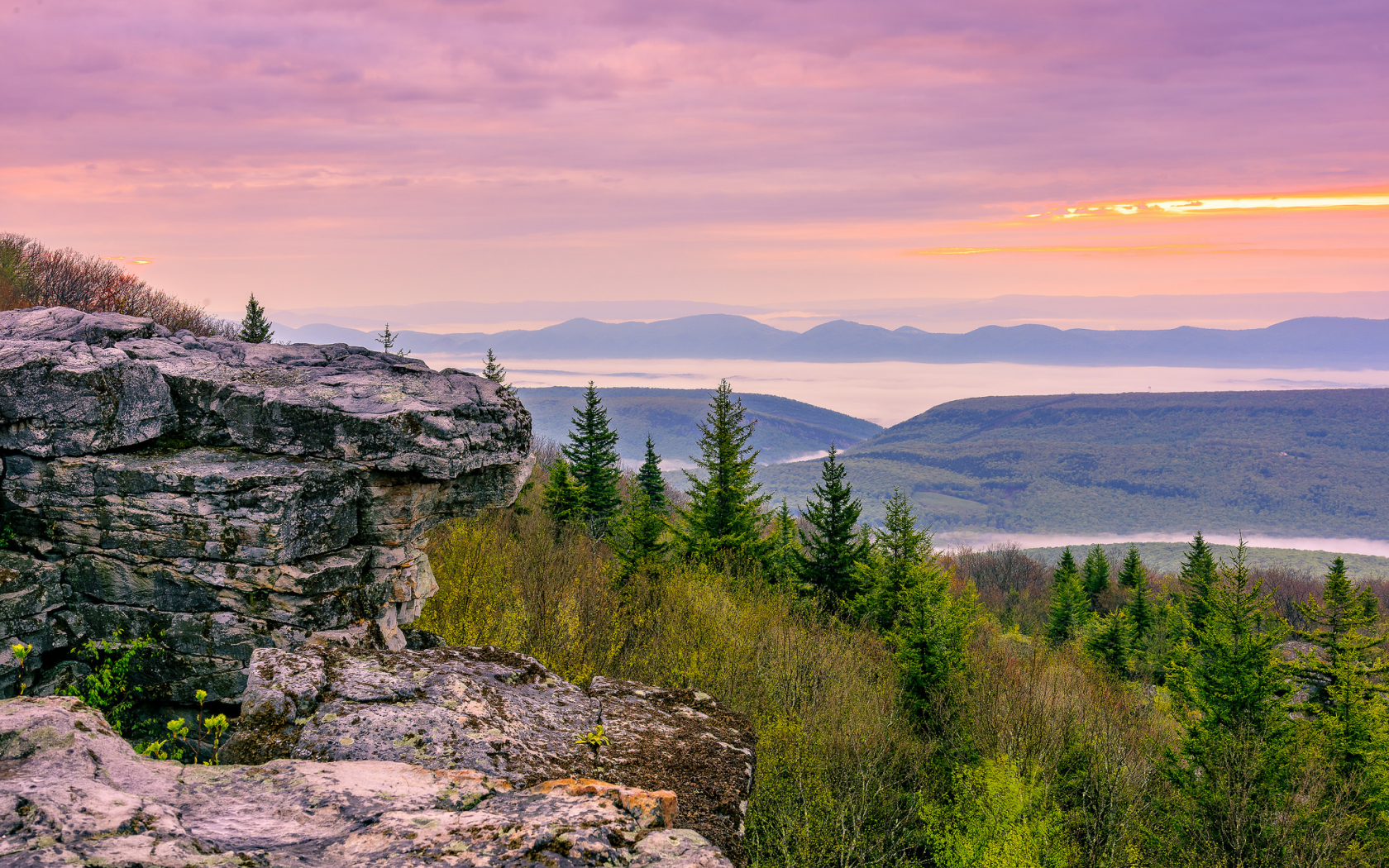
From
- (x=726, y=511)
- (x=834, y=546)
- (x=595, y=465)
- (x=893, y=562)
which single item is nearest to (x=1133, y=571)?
(x=834, y=546)

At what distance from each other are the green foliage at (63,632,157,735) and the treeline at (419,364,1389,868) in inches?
243

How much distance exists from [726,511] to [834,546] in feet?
13.4

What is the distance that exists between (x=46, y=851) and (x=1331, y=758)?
3018cm

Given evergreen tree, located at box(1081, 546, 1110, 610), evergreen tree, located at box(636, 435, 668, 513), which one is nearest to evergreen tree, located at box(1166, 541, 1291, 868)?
evergreen tree, located at box(636, 435, 668, 513)

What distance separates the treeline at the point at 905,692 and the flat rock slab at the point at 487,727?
8338mm

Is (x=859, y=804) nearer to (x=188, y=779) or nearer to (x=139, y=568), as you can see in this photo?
(x=139, y=568)

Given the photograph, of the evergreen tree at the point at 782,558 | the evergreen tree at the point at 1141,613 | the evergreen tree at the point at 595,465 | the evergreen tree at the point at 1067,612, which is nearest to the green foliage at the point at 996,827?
the evergreen tree at the point at 782,558

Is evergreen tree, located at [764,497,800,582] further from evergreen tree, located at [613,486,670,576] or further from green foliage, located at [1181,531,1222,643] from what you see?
green foliage, located at [1181,531,1222,643]

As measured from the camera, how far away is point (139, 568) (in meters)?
9.67

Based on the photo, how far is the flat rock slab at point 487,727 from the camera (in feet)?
18.7

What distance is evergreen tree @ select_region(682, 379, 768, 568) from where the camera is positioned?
90.2 ft

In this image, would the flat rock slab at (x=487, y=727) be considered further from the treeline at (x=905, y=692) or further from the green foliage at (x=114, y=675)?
the treeline at (x=905, y=692)

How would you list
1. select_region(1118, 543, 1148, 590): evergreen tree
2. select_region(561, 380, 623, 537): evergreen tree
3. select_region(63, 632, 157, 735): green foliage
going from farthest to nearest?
select_region(1118, 543, 1148, 590): evergreen tree
select_region(561, 380, 623, 537): evergreen tree
select_region(63, 632, 157, 735): green foliage

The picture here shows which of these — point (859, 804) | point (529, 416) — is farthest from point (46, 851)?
point (859, 804)
